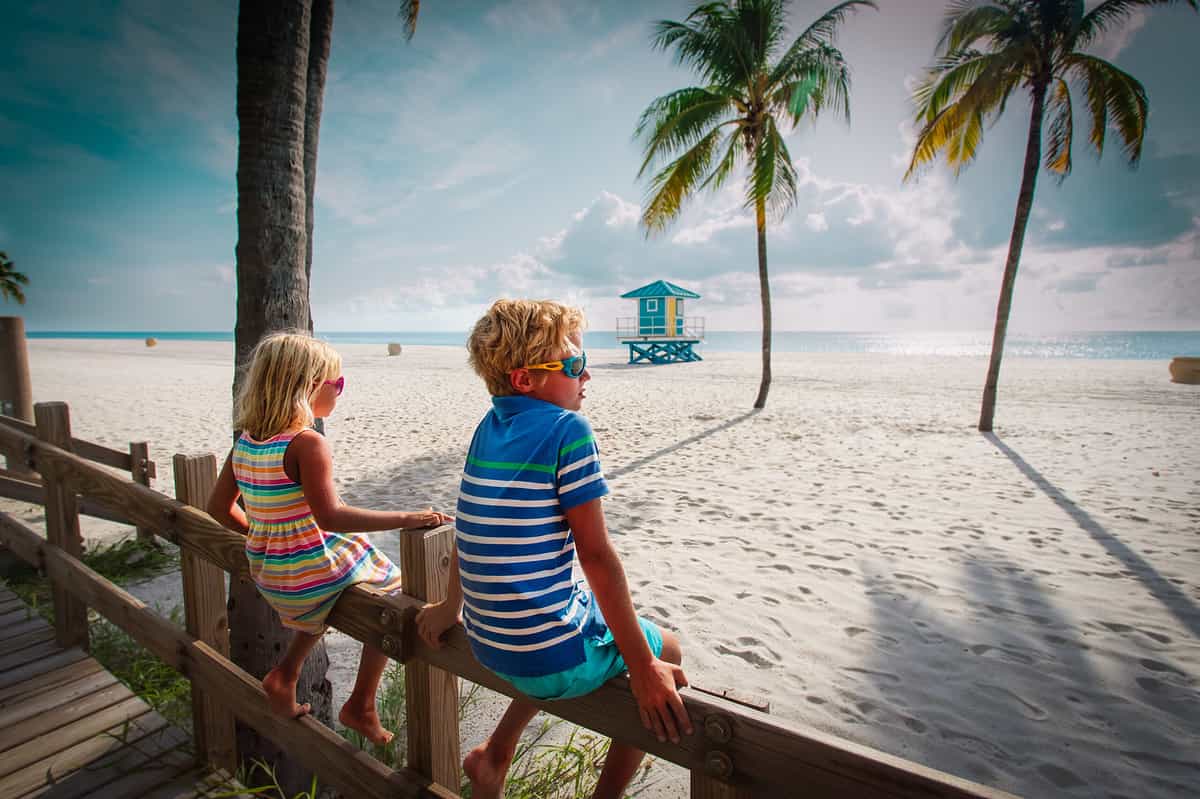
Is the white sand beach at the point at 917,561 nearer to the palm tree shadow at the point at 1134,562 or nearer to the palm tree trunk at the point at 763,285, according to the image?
the palm tree shadow at the point at 1134,562

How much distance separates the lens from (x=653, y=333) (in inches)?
1163

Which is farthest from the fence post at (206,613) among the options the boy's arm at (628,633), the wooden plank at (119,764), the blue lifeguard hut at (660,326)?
the blue lifeguard hut at (660,326)

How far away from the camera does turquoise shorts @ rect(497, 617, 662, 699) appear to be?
118 cm

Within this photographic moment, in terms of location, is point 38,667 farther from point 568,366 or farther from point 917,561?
point 917,561

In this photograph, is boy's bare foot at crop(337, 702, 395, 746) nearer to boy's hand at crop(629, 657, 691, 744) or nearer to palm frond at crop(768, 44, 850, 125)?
boy's hand at crop(629, 657, 691, 744)

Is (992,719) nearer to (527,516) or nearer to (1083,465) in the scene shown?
(527,516)

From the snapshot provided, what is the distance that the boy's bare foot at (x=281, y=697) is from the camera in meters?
1.80

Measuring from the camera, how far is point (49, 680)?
2.64 m

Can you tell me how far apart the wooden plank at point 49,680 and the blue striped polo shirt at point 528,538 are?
2670 mm

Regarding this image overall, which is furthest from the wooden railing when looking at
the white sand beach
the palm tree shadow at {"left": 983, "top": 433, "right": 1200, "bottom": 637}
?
the palm tree shadow at {"left": 983, "top": 433, "right": 1200, "bottom": 637}

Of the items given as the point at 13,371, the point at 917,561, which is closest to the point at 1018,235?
the point at 917,561

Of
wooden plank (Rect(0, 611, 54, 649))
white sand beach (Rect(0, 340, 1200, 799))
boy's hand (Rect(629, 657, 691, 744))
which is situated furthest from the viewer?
wooden plank (Rect(0, 611, 54, 649))

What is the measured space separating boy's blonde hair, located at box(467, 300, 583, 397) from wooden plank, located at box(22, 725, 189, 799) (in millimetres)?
2121

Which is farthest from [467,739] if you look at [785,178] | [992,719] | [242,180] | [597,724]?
[785,178]
